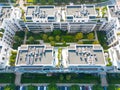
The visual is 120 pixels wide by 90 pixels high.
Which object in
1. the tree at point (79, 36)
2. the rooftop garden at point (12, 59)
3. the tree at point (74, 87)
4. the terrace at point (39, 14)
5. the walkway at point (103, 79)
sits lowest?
the tree at point (74, 87)

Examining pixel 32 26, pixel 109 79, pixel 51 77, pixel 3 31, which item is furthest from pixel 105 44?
pixel 3 31

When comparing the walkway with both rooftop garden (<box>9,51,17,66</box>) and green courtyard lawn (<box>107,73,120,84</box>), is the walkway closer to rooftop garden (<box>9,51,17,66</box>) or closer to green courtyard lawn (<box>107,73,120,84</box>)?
green courtyard lawn (<box>107,73,120,84</box>)

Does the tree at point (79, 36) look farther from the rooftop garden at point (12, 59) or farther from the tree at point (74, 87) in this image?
the rooftop garden at point (12, 59)

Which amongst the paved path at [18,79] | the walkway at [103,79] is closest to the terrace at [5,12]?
the paved path at [18,79]

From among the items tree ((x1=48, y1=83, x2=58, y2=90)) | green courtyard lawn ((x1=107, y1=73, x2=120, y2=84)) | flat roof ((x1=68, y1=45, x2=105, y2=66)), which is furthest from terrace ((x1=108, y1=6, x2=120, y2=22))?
tree ((x1=48, y1=83, x2=58, y2=90))

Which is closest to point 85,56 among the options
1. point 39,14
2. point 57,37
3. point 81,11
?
point 57,37

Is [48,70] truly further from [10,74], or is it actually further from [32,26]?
[32,26]
